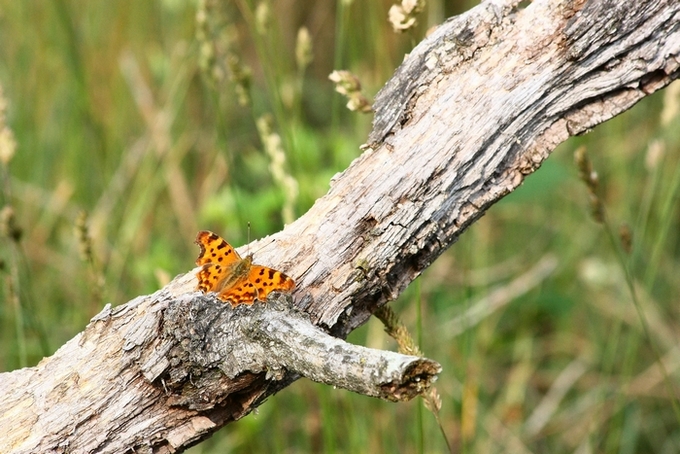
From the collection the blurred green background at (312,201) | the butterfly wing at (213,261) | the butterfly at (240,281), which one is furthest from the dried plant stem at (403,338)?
the blurred green background at (312,201)

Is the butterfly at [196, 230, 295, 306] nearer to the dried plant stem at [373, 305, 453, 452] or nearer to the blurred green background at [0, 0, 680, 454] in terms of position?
the dried plant stem at [373, 305, 453, 452]

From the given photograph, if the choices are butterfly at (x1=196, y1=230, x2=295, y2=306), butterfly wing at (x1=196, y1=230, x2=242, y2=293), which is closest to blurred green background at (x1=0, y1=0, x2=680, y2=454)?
butterfly wing at (x1=196, y1=230, x2=242, y2=293)

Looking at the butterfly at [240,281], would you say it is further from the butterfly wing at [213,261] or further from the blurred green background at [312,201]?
the blurred green background at [312,201]

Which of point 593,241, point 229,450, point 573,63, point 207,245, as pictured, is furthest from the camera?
point 593,241

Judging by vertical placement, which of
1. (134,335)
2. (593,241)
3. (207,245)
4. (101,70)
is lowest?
(134,335)

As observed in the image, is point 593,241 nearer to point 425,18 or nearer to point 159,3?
point 425,18

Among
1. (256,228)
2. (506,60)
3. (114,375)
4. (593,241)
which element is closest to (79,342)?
(114,375)
